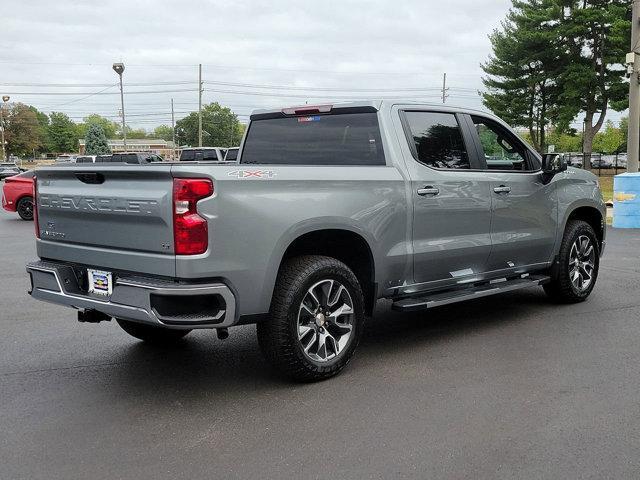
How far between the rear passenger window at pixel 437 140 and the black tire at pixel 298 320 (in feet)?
4.38

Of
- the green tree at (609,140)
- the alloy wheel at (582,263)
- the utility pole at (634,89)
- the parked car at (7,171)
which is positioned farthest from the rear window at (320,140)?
the green tree at (609,140)

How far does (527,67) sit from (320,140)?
38653 mm

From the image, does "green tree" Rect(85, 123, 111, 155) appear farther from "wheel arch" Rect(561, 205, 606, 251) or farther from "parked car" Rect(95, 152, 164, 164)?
"wheel arch" Rect(561, 205, 606, 251)

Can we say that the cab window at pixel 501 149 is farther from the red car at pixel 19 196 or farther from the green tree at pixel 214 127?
the green tree at pixel 214 127

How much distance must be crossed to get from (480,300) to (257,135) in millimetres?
3156

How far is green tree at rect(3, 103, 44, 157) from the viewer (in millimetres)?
125562

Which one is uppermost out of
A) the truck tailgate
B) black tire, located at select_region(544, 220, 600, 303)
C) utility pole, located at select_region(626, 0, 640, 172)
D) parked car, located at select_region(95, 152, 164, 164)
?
utility pole, located at select_region(626, 0, 640, 172)

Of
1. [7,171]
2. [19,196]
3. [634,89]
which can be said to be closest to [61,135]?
[7,171]

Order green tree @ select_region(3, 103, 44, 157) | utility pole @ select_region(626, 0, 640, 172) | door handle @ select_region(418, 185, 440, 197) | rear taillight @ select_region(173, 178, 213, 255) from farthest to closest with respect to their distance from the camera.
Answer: green tree @ select_region(3, 103, 44, 157) → utility pole @ select_region(626, 0, 640, 172) → door handle @ select_region(418, 185, 440, 197) → rear taillight @ select_region(173, 178, 213, 255)

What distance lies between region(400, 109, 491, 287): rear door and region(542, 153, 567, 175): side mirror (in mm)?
911

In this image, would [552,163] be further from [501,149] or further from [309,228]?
[309,228]

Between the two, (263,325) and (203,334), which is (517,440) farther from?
(203,334)

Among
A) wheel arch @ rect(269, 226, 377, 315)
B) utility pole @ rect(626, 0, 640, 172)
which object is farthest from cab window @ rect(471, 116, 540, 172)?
utility pole @ rect(626, 0, 640, 172)

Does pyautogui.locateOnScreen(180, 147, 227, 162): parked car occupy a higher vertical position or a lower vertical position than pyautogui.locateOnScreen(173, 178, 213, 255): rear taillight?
higher
